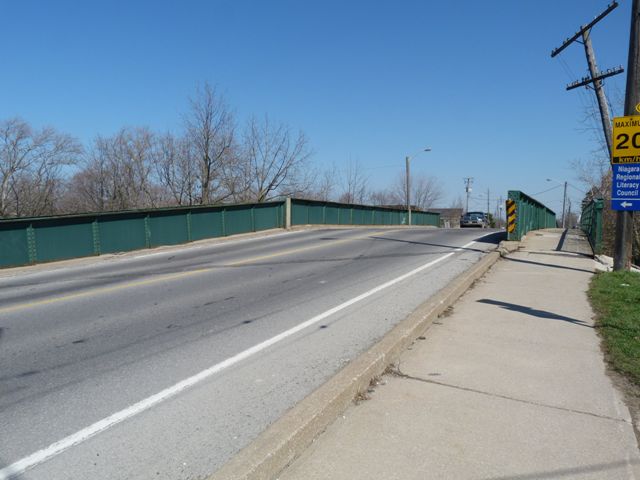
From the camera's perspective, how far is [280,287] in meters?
9.30

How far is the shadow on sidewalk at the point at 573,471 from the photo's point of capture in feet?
9.53

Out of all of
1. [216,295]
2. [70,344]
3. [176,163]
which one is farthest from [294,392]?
[176,163]

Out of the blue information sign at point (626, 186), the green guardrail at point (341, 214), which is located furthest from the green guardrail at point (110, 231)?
the blue information sign at point (626, 186)

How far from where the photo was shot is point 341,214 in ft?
111

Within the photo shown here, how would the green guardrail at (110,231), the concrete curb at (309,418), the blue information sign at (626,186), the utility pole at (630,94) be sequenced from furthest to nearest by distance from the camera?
the green guardrail at (110,231), the utility pole at (630,94), the blue information sign at (626,186), the concrete curb at (309,418)

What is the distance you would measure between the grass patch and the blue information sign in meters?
1.55

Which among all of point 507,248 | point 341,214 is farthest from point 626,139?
point 341,214

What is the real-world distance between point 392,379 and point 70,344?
394 cm

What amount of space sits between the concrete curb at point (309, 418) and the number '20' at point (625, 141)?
7595 mm

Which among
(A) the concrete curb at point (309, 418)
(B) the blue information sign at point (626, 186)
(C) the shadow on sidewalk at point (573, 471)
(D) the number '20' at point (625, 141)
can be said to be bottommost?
(C) the shadow on sidewalk at point (573, 471)

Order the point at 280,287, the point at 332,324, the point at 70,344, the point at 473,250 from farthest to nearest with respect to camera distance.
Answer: the point at 473,250 < the point at 280,287 < the point at 332,324 < the point at 70,344

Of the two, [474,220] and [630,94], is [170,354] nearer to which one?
[630,94]

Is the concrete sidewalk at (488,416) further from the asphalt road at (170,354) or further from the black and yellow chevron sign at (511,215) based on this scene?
the black and yellow chevron sign at (511,215)

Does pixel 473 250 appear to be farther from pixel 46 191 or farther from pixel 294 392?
pixel 46 191
